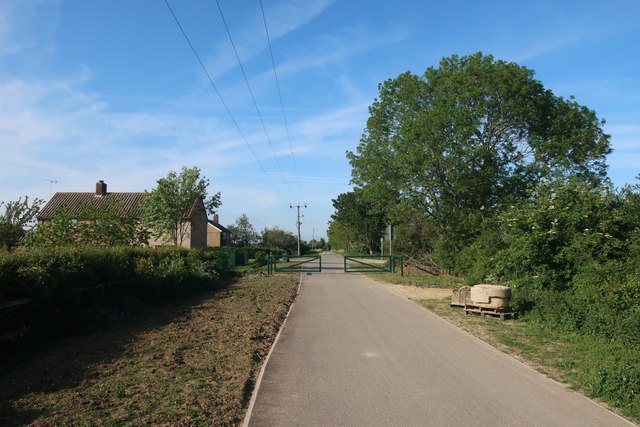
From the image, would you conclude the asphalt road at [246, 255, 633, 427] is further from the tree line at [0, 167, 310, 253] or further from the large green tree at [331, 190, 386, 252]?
the large green tree at [331, 190, 386, 252]

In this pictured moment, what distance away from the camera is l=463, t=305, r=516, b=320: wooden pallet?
12.4 meters

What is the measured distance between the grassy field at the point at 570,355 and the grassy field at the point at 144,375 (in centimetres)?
445

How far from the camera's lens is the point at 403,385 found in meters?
6.28

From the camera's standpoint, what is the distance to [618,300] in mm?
10688

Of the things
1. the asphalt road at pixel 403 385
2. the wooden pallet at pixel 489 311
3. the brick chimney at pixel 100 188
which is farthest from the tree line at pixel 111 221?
the brick chimney at pixel 100 188

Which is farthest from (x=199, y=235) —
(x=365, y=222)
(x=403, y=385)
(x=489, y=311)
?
(x=403, y=385)

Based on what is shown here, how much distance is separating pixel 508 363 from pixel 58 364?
7.08 metres

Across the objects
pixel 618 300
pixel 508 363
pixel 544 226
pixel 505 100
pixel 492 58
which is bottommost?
pixel 508 363

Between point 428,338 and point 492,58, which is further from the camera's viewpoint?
point 492,58

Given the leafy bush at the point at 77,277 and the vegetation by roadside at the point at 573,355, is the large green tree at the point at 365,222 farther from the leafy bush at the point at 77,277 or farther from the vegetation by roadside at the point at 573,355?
the vegetation by roadside at the point at 573,355

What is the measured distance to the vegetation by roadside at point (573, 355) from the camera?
591cm

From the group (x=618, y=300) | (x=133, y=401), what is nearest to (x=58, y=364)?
(x=133, y=401)

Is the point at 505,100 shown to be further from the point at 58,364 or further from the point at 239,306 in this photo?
the point at 58,364

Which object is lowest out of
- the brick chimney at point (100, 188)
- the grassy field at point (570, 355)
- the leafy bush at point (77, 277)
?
the grassy field at point (570, 355)
